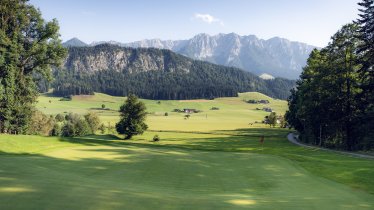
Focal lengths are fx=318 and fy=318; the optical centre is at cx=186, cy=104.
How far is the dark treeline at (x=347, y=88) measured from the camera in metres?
57.0

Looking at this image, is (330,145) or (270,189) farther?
(330,145)

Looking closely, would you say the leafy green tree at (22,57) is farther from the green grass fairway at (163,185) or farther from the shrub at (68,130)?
the shrub at (68,130)

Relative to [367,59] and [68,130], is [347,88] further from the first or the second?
[68,130]

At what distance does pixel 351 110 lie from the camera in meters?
64.8

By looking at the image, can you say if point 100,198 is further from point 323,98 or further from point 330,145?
point 330,145

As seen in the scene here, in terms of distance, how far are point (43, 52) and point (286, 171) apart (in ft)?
140

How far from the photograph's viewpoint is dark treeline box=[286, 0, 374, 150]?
56969 millimetres

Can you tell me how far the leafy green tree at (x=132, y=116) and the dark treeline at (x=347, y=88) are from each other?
145ft

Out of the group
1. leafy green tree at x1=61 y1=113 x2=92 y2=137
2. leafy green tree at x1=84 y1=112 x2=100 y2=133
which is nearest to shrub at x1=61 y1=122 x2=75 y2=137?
leafy green tree at x1=61 y1=113 x2=92 y2=137

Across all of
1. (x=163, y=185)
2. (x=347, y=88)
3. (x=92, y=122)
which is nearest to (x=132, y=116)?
(x=92, y=122)

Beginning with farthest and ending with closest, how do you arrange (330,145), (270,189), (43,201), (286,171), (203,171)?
(330,145)
(286,171)
(203,171)
(270,189)
(43,201)

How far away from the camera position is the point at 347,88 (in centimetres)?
6456

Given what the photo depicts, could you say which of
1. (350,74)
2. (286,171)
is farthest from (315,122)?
(286,171)

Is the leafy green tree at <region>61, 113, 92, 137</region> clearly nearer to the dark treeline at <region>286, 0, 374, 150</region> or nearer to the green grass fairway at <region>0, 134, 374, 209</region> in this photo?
the dark treeline at <region>286, 0, 374, 150</region>
